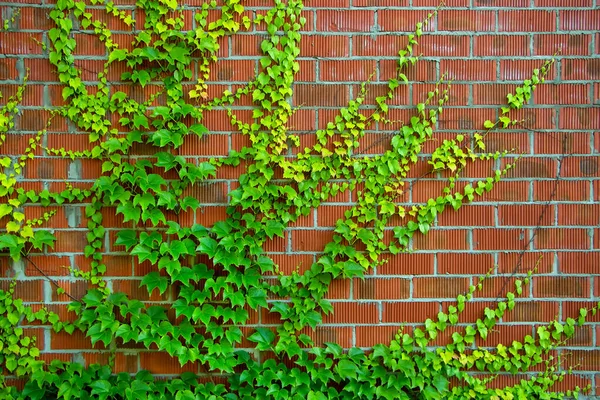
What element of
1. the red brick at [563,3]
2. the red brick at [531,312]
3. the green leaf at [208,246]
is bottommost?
the red brick at [531,312]

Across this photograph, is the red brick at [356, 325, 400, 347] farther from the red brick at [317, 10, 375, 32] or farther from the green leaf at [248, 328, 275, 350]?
the red brick at [317, 10, 375, 32]

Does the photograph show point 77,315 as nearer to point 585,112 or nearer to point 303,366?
point 303,366

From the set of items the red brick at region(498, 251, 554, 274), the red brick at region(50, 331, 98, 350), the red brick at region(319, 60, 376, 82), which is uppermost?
the red brick at region(319, 60, 376, 82)

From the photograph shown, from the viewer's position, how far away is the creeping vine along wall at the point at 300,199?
104 inches

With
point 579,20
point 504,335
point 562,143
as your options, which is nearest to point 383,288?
point 504,335

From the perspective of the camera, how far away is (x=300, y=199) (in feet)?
8.70

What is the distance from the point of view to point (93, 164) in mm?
2684

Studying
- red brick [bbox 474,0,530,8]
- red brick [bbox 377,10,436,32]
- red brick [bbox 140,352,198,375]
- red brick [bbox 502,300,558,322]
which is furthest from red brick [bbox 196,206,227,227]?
red brick [bbox 474,0,530,8]

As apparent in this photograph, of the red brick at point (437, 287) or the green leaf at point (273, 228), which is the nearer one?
the green leaf at point (273, 228)

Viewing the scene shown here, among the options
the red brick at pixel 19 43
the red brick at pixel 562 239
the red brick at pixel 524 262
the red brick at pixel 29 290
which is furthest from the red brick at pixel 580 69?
the red brick at pixel 29 290

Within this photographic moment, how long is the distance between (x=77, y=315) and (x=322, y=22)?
191 cm

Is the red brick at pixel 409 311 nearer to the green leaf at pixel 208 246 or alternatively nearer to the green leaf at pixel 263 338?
the green leaf at pixel 263 338

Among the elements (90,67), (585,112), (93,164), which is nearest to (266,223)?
(93,164)

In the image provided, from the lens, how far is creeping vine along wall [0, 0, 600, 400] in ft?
8.63
